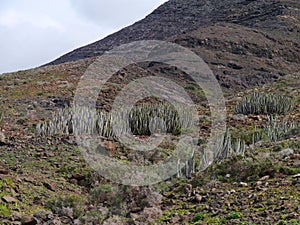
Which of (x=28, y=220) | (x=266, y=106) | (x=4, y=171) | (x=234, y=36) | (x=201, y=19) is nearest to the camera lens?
(x=28, y=220)

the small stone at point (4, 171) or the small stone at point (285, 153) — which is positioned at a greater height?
the small stone at point (285, 153)

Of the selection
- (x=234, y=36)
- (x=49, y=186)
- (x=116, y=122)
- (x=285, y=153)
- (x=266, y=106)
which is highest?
(x=234, y=36)

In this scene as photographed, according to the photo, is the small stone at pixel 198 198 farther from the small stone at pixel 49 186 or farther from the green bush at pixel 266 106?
the green bush at pixel 266 106

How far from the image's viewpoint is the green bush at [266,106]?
51.1ft

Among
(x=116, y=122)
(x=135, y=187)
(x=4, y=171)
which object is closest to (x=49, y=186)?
(x=4, y=171)


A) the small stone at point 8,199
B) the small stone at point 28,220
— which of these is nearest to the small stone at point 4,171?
the small stone at point 8,199

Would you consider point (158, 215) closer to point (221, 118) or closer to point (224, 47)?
point (221, 118)

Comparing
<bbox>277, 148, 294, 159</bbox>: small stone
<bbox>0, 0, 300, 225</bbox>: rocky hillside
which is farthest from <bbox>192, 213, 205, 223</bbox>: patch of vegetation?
<bbox>277, 148, 294, 159</bbox>: small stone

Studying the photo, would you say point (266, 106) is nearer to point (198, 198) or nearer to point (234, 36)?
point (198, 198)

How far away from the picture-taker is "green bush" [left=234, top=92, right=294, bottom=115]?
1556cm

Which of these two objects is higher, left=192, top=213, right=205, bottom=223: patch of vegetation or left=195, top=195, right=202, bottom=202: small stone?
left=195, top=195, right=202, bottom=202: small stone

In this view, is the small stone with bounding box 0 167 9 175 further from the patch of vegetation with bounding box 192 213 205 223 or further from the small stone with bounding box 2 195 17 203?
the patch of vegetation with bounding box 192 213 205 223

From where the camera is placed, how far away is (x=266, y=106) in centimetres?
1568

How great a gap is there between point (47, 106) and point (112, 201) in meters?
9.28
